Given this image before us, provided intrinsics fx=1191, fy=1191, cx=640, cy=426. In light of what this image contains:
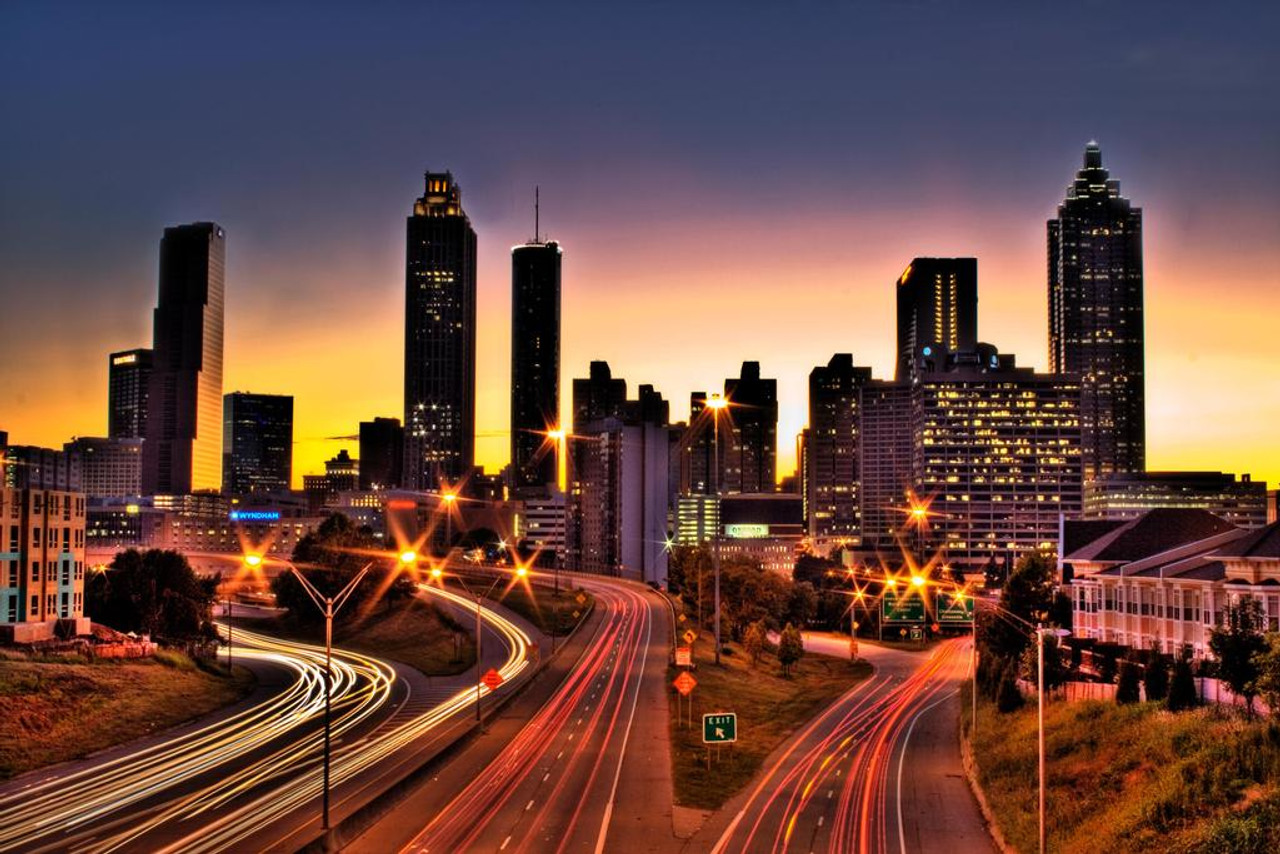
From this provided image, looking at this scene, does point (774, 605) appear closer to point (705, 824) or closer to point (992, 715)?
point (992, 715)

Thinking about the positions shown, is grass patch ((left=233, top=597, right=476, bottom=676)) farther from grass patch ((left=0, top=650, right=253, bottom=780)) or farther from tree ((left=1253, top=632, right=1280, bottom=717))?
tree ((left=1253, top=632, right=1280, bottom=717))

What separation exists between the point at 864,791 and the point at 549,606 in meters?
83.0

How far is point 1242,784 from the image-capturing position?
125ft

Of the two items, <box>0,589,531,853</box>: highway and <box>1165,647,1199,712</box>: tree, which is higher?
<box>1165,647,1199,712</box>: tree

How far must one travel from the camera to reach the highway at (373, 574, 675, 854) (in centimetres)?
4381

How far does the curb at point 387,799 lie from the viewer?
40.8 metres

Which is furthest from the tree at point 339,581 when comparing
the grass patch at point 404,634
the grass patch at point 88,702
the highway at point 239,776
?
the grass patch at point 88,702

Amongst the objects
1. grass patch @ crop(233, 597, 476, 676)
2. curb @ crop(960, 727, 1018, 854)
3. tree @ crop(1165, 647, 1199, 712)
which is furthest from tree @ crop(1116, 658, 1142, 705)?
grass patch @ crop(233, 597, 476, 676)

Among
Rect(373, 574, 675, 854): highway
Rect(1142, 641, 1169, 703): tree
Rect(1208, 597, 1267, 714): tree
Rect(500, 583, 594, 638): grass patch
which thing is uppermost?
Rect(1208, 597, 1267, 714): tree

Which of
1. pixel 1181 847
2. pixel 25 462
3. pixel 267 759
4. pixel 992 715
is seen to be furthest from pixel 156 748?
pixel 25 462

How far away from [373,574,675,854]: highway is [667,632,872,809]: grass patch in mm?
1347

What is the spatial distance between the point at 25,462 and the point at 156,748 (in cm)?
12657

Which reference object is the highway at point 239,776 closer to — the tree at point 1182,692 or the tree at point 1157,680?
the tree at point 1182,692

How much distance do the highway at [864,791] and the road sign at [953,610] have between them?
6.58 metres
